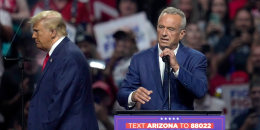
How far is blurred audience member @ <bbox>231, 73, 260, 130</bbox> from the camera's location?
314 inches

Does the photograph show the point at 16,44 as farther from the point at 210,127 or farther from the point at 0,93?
the point at 210,127

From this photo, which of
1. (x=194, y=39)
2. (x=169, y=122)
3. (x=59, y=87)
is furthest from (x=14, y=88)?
(x=169, y=122)

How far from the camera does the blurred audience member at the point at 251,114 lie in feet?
26.2

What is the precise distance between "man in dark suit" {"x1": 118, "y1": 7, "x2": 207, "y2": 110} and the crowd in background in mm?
2998

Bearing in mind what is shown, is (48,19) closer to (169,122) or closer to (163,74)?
(163,74)

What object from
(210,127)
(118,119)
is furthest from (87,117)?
(210,127)

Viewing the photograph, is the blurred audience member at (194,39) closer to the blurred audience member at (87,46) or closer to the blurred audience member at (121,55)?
the blurred audience member at (121,55)

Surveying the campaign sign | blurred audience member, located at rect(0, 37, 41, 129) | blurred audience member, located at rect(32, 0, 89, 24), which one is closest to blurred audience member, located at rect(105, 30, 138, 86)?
blurred audience member, located at rect(32, 0, 89, 24)

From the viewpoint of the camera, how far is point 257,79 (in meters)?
8.11

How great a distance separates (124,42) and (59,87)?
12.5ft

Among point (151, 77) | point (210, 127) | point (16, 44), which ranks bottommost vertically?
point (210, 127)

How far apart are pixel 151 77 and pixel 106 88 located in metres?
3.21

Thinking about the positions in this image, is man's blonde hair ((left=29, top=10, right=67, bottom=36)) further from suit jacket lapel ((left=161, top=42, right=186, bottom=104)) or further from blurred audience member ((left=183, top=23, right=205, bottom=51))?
blurred audience member ((left=183, top=23, right=205, bottom=51))

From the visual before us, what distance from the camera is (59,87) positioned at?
4652 millimetres
